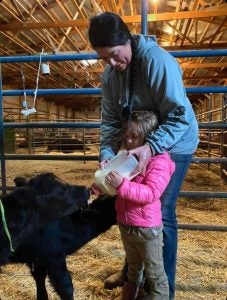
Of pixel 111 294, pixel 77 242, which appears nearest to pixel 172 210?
pixel 77 242

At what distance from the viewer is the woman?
5.66ft

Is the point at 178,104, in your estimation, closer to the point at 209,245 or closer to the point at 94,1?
the point at 209,245

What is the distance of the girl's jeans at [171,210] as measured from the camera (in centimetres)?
200

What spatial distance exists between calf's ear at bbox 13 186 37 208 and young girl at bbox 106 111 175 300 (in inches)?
19.3

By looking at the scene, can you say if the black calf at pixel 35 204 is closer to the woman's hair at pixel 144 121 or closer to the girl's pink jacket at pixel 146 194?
the girl's pink jacket at pixel 146 194

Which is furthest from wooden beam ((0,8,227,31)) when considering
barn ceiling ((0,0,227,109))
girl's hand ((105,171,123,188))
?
girl's hand ((105,171,123,188))

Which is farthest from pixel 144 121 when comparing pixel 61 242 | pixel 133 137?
pixel 61 242

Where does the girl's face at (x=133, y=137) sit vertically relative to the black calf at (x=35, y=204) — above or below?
above

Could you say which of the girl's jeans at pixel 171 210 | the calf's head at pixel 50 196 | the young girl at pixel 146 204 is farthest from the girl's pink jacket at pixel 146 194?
the calf's head at pixel 50 196

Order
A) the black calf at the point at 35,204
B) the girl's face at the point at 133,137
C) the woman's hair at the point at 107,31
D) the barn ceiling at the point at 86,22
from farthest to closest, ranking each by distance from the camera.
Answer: the barn ceiling at the point at 86,22
the black calf at the point at 35,204
the girl's face at the point at 133,137
the woman's hair at the point at 107,31

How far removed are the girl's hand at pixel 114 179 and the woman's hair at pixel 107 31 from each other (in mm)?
618

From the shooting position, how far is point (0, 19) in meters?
8.71

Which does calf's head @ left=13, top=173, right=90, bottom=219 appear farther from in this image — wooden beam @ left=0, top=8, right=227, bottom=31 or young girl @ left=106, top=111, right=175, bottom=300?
wooden beam @ left=0, top=8, right=227, bottom=31

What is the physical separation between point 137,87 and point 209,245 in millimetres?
2082
